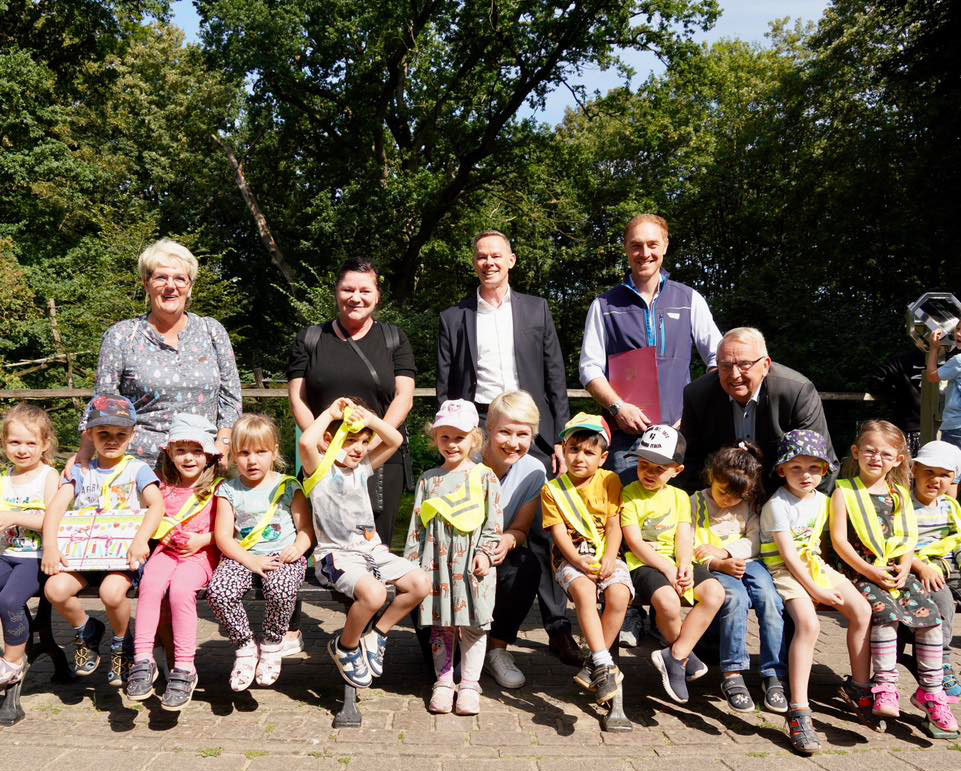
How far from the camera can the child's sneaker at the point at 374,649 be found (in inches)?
153

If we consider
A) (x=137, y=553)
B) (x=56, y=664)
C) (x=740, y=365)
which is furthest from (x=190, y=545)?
(x=740, y=365)

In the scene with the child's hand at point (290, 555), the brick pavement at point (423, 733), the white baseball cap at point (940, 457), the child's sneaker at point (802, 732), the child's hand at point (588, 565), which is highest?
the white baseball cap at point (940, 457)

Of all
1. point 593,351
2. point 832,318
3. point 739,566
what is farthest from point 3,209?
point 739,566

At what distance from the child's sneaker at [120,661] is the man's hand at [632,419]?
273 centimetres

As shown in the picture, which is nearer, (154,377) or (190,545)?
(190,545)

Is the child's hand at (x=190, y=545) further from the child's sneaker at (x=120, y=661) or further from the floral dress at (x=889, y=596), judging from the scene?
the floral dress at (x=889, y=596)

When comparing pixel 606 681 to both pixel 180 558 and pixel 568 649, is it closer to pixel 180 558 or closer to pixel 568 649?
pixel 568 649

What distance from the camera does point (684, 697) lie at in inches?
147

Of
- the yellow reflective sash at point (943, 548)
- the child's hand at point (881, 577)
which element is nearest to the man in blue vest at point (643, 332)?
the child's hand at point (881, 577)

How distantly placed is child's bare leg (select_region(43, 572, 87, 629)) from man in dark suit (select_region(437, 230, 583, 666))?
6.66 ft

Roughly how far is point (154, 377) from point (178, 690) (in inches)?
60.0

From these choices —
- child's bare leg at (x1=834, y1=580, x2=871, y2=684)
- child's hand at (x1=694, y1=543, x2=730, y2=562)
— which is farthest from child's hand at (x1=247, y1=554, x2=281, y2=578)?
Answer: child's bare leg at (x1=834, y1=580, x2=871, y2=684)

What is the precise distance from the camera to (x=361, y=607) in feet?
12.4

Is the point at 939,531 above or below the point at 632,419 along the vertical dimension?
below
